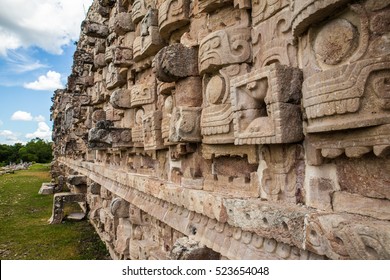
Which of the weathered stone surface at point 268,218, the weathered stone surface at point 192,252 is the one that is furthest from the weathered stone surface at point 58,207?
the weathered stone surface at point 268,218

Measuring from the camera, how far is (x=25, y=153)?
56188mm

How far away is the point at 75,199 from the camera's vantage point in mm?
11203

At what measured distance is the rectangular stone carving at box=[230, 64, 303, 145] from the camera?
2035mm

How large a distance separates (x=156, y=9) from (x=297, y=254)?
353 cm

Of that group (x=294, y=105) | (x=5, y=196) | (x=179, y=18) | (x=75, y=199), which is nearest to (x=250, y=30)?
(x=294, y=105)

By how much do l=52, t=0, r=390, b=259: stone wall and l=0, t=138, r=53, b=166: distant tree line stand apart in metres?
58.8

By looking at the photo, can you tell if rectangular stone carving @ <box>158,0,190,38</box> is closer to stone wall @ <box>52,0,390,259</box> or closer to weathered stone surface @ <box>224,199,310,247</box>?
stone wall @ <box>52,0,390,259</box>

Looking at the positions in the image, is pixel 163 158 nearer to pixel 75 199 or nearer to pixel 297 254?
pixel 297 254

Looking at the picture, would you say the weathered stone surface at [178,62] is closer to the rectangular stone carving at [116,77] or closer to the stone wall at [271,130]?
the stone wall at [271,130]

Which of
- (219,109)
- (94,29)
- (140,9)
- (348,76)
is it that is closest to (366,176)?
(348,76)

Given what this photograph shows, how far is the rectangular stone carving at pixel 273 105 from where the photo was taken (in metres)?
2.04

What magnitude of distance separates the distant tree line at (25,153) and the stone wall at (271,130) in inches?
2316

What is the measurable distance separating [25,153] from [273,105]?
62406 millimetres

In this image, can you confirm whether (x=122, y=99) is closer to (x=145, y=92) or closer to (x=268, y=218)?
(x=145, y=92)
